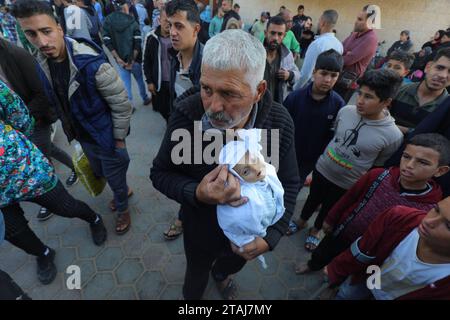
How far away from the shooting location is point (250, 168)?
1.24 m

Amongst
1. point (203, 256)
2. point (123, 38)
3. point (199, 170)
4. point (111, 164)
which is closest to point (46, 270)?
point (111, 164)

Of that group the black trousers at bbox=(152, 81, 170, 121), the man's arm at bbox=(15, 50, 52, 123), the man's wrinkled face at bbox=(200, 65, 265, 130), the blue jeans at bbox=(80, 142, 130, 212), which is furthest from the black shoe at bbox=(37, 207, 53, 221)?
the man's wrinkled face at bbox=(200, 65, 265, 130)

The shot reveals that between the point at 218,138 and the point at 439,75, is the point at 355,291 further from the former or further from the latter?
the point at 439,75

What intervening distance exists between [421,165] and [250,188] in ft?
4.43

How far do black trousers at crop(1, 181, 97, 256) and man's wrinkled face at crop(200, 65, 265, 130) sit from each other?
5.89ft

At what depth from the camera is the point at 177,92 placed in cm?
312

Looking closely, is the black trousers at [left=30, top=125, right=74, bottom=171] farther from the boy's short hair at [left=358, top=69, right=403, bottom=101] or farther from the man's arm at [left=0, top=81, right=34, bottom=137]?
the boy's short hair at [left=358, top=69, right=403, bottom=101]

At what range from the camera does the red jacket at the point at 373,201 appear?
1785mm

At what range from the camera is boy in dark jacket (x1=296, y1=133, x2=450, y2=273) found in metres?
1.76

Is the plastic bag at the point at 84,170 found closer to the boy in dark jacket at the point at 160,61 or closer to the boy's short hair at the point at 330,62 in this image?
the boy in dark jacket at the point at 160,61

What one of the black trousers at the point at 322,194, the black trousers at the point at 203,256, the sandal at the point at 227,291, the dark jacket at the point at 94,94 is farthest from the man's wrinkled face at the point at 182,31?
the sandal at the point at 227,291

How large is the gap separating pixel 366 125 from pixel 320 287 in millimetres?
1778

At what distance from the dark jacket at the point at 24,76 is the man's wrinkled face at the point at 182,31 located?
138 cm

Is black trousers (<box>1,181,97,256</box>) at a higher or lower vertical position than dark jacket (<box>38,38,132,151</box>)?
lower
